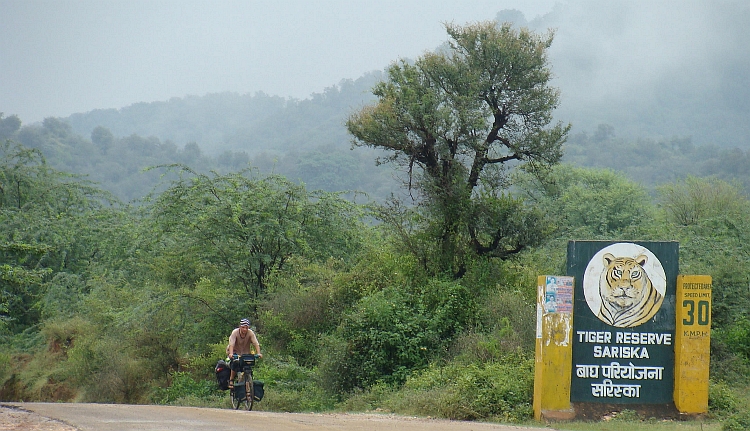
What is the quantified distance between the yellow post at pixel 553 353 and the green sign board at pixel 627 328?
9.0 inches

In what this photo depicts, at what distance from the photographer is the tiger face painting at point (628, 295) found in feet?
43.7

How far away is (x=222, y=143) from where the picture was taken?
177 meters

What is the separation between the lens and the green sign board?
13.3 m

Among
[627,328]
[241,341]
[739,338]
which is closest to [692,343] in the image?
[627,328]

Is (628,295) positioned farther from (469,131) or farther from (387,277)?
(387,277)

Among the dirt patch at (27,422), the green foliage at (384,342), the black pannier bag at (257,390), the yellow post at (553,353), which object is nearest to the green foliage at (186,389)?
the green foliage at (384,342)

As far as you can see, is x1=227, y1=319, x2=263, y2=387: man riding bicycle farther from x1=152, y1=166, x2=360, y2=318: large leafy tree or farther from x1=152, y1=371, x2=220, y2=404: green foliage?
x1=152, y1=166, x2=360, y2=318: large leafy tree

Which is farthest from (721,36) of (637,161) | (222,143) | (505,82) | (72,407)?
(72,407)

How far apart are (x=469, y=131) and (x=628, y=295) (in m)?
9.05

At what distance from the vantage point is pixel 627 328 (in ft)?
43.8

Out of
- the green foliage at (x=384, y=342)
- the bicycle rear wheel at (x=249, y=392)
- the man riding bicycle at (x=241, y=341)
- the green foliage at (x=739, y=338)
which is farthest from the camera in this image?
the green foliage at (x=739, y=338)

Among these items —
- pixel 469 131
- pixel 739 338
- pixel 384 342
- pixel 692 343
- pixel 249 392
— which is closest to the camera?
pixel 692 343

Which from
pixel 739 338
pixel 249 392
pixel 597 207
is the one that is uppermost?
pixel 597 207

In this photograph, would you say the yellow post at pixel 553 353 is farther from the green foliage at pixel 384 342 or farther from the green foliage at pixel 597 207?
the green foliage at pixel 597 207
